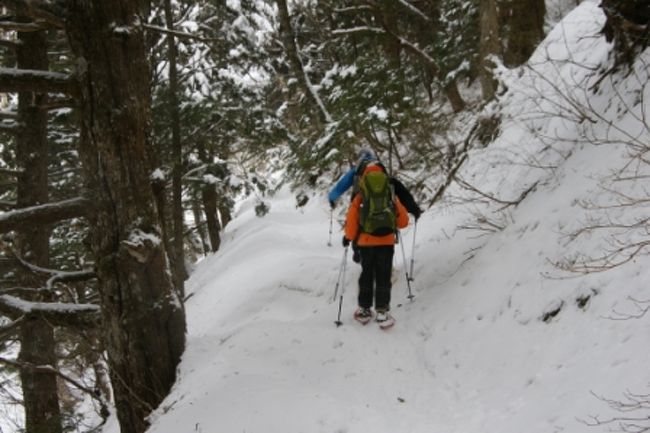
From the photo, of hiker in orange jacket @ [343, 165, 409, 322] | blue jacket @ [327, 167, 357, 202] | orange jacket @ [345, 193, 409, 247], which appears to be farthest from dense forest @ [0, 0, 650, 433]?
blue jacket @ [327, 167, 357, 202]

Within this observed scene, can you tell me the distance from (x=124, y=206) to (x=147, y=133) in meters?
0.68

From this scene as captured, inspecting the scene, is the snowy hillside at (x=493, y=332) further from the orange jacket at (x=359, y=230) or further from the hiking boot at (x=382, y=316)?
the orange jacket at (x=359, y=230)

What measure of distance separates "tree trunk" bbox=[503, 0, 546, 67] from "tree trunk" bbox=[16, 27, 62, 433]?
8.90 m

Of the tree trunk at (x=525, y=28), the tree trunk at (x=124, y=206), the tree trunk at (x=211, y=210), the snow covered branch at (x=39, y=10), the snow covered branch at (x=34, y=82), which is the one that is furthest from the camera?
the tree trunk at (x=211, y=210)

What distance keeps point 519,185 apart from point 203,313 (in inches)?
247

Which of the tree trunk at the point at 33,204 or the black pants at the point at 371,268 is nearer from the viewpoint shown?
the black pants at the point at 371,268

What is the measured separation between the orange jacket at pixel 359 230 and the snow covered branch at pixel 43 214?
2.71 metres

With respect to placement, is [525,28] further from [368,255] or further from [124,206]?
[124,206]

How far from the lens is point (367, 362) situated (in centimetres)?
462

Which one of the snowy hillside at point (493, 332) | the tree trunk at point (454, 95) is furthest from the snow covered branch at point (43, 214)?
the tree trunk at point (454, 95)

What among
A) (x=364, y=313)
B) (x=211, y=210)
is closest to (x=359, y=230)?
(x=364, y=313)

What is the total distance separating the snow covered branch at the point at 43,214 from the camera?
3.94m

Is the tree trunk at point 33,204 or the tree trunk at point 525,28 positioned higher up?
the tree trunk at point 525,28

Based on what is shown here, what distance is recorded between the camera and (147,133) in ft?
13.9
